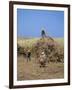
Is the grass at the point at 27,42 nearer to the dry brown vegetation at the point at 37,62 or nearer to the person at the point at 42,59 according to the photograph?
the dry brown vegetation at the point at 37,62

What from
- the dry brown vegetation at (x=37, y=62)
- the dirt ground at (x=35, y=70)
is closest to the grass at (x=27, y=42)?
the dry brown vegetation at (x=37, y=62)

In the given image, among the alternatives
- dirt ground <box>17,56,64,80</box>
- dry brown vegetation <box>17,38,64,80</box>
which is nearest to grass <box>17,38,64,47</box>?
dry brown vegetation <box>17,38,64,80</box>

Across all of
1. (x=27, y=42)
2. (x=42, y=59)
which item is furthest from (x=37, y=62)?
(x=27, y=42)

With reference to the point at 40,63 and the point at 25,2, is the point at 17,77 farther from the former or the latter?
the point at 25,2

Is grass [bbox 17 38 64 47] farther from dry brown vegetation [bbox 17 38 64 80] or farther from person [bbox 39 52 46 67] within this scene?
person [bbox 39 52 46 67]

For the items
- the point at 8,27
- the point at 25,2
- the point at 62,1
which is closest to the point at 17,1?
the point at 25,2

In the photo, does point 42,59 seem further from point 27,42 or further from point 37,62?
point 27,42

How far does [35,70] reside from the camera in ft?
7.32

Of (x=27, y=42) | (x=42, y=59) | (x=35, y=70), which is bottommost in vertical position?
(x=35, y=70)

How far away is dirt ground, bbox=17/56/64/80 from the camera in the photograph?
219 cm

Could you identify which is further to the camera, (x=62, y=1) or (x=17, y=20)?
(x=62, y=1)

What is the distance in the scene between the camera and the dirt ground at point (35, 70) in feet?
7.18

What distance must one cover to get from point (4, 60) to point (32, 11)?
0.56 metres

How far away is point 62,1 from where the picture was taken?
233 cm
